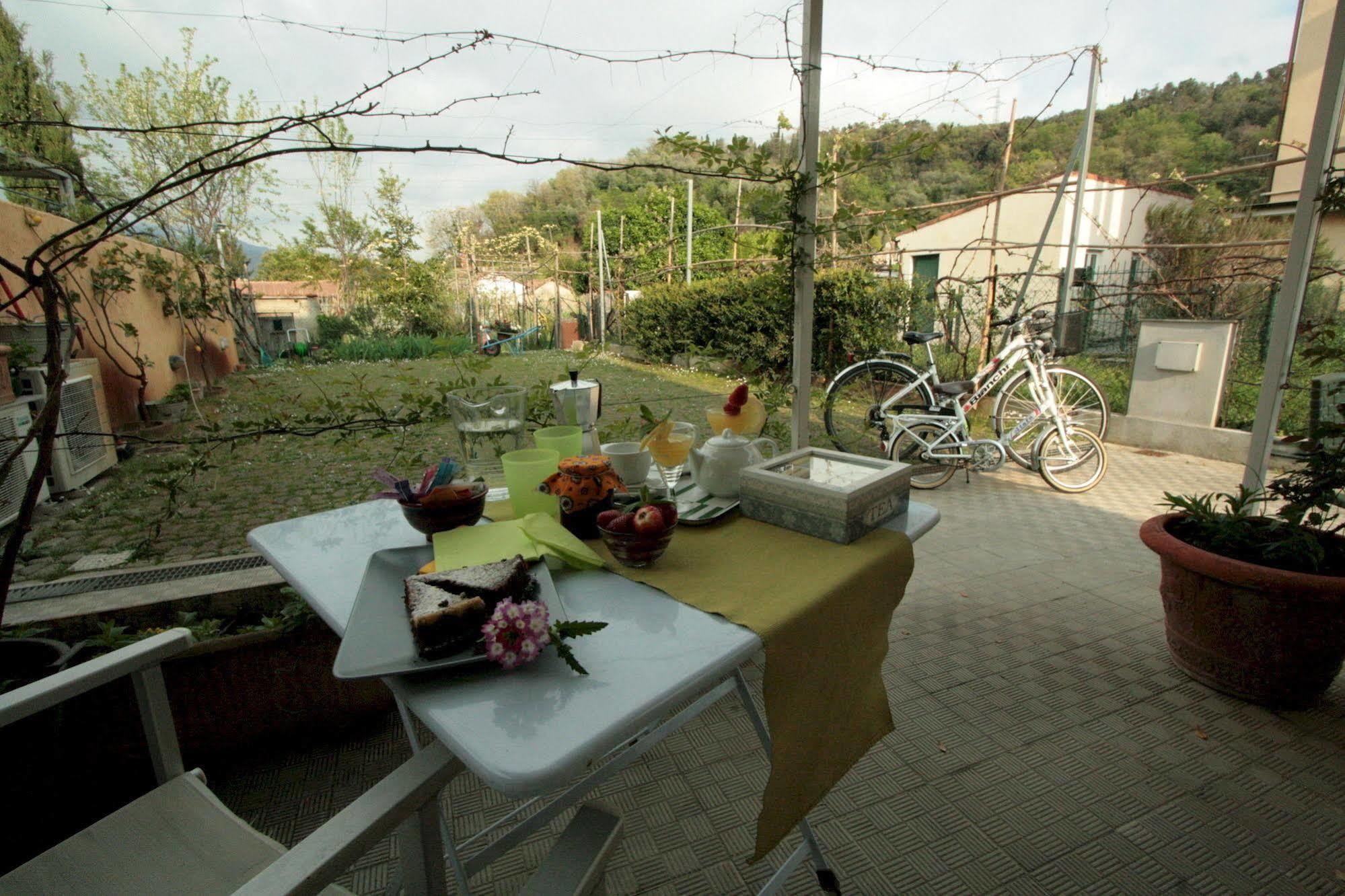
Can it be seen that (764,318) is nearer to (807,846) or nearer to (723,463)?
(723,463)

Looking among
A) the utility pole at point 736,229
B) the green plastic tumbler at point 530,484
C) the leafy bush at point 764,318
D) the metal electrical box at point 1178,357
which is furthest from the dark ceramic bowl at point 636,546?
the metal electrical box at point 1178,357

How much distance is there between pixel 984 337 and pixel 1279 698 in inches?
155

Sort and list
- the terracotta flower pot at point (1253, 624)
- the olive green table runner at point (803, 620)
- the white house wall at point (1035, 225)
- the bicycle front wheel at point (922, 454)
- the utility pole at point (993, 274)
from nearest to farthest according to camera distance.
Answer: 1. the olive green table runner at point (803, 620)
2. the terracotta flower pot at point (1253, 624)
3. the bicycle front wheel at point (922, 454)
4. the utility pole at point (993, 274)
5. the white house wall at point (1035, 225)

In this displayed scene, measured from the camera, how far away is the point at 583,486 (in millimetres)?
1109

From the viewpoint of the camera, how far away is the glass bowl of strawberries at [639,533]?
95 centimetres

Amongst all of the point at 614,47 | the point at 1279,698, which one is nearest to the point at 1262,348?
the point at 1279,698

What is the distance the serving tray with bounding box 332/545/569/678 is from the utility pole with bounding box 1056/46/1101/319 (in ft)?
→ 15.0

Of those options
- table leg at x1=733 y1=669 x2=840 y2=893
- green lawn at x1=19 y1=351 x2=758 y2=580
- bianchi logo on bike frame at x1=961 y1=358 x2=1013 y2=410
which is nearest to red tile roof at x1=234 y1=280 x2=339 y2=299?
green lawn at x1=19 y1=351 x2=758 y2=580

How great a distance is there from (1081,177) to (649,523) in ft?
17.2

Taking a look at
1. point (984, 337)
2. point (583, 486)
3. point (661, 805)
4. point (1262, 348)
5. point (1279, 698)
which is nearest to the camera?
point (583, 486)

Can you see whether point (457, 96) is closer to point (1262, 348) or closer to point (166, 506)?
point (166, 506)

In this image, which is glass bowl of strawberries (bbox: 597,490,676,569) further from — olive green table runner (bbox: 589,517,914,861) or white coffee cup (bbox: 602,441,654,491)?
white coffee cup (bbox: 602,441,654,491)

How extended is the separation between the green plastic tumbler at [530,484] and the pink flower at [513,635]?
0.47 meters

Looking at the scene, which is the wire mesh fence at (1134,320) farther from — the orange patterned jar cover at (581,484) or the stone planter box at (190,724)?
the stone planter box at (190,724)
